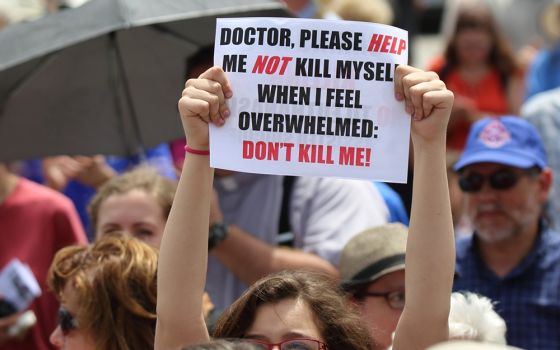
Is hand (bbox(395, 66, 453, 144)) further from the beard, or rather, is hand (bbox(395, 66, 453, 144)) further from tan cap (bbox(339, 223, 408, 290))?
the beard

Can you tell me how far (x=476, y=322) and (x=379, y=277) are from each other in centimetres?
51

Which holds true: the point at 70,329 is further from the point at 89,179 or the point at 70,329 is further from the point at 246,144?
the point at 89,179

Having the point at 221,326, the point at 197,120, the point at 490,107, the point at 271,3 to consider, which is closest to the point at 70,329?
the point at 221,326

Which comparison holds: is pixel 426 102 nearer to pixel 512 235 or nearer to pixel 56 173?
pixel 512 235

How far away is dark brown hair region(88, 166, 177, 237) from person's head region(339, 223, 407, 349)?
2.57 feet

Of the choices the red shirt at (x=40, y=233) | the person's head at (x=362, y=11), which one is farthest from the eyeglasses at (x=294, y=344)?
the person's head at (x=362, y=11)

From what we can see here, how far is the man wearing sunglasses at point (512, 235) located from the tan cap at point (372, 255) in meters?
0.58

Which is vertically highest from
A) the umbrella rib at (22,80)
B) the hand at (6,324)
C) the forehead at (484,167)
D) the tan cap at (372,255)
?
the umbrella rib at (22,80)

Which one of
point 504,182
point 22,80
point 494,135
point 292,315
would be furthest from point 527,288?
point 22,80

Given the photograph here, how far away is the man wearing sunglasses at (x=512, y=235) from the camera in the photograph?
4984 mm

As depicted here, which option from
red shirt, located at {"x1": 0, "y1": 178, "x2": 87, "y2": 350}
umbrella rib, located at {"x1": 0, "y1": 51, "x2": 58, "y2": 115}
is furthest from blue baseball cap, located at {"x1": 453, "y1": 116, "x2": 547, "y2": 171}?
umbrella rib, located at {"x1": 0, "y1": 51, "x2": 58, "y2": 115}

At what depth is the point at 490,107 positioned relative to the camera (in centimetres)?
793

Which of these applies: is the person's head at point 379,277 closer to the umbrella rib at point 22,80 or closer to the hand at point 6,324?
the hand at point 6,324

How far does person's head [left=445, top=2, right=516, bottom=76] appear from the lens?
7891mm
